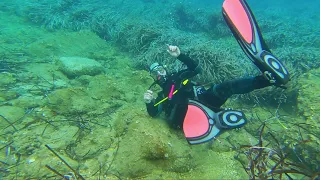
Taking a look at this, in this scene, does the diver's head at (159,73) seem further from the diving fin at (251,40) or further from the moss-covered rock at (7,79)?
the moss-covered rock at (7,79)

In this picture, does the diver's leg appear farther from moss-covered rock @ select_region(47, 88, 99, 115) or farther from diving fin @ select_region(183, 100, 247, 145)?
moss-covered rock @ select_region(47, 88, 99, 115)

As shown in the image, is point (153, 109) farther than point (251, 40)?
Yes

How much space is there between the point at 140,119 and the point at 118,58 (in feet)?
13.8

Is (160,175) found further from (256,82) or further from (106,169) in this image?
(256,82)

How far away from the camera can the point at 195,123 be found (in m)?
2.99

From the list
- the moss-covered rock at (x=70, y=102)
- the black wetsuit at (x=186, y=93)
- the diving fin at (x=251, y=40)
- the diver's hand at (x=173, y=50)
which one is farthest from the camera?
the moss-covered rock at (x=70, y=102)

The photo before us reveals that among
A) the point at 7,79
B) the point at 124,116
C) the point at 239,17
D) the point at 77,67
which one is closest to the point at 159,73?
the point at 124,116

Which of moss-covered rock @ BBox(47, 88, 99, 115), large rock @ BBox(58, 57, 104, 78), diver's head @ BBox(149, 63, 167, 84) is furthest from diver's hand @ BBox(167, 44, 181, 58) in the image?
large rock @ BBox(58, 57, 104, 78)

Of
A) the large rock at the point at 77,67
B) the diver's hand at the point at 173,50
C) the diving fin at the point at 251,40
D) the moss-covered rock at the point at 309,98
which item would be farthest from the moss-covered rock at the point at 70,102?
the moss-covered rock at the point at 309,98

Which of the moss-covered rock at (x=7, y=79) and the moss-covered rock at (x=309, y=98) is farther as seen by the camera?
the moss-covered rock at (x=7, y=79)

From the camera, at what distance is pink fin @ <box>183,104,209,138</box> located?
2.86 metres

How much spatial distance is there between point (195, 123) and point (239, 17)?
1593mm

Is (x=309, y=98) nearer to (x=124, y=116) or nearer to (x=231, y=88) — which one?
(x=231, y=88)

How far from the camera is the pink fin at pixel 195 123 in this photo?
9.38 ft
